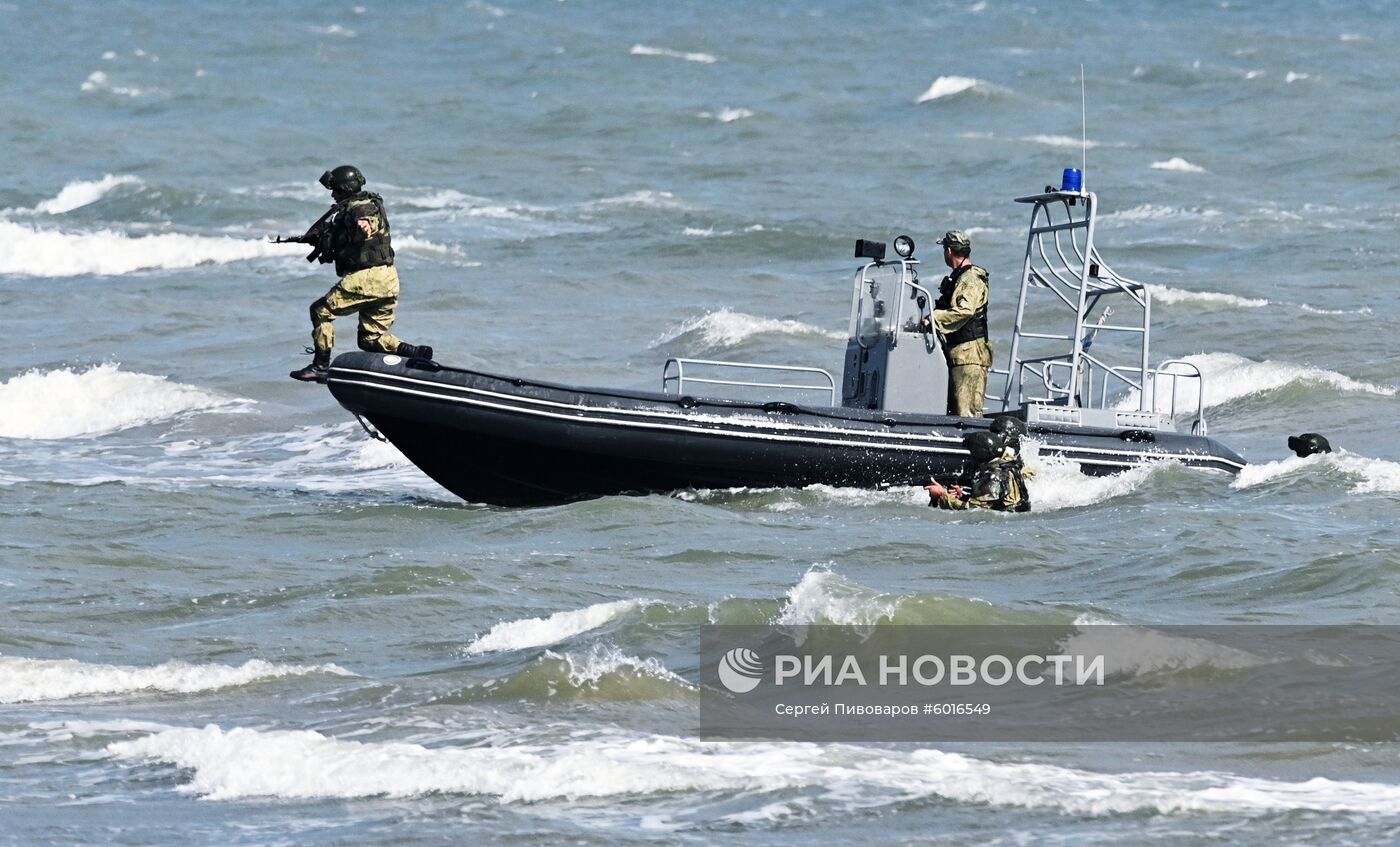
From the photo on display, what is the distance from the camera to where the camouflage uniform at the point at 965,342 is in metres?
12.8

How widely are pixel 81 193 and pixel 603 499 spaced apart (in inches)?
898

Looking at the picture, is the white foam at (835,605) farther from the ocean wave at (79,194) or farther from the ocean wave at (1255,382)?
the ocean wave at (79,194)

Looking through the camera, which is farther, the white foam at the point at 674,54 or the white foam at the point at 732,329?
the white foam at the point at 674,54

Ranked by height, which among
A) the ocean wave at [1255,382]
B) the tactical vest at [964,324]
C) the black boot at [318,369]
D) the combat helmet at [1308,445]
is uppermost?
the tactical vest at [964,324]

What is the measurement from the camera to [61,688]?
8.61 metres

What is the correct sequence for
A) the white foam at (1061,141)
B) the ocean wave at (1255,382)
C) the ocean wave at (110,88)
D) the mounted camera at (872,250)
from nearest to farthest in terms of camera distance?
the mounted camera at (872,250)
the ocean wave at (1255,382)
the white foam at (1061,141)
the ocean wave at (110,88)

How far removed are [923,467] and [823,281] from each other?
12.2 meters

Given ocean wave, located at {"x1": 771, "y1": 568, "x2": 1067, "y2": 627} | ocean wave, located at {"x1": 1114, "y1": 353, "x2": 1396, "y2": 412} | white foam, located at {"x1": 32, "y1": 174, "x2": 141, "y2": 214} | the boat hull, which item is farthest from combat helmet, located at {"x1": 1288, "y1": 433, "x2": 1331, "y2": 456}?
white foam, located at {"x1": 32, "y1": 174, "x2": 141, "y2": 214}

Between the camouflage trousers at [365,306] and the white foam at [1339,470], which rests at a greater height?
the camouflage trousers at [365,306]

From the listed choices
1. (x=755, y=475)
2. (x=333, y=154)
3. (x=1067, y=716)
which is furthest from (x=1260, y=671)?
(x=333, y=154)

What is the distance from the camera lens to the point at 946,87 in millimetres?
45031

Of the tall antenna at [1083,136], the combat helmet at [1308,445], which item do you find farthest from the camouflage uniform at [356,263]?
the combat helmet at [1308,445]

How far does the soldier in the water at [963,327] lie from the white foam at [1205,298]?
31.4ft

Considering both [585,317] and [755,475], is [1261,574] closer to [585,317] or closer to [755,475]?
[755,475]
